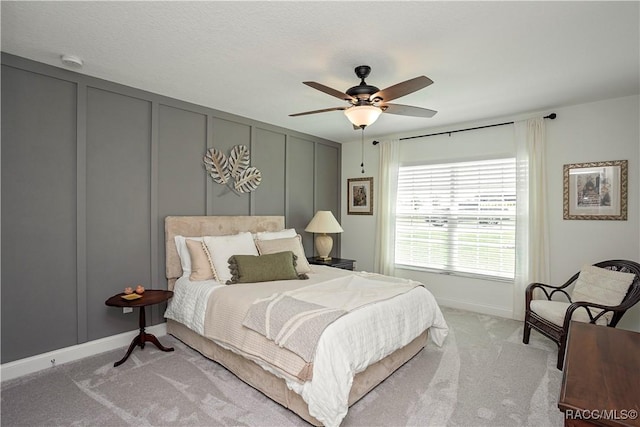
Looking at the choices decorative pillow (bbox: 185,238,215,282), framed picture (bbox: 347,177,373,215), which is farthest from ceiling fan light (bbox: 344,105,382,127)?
framed picture (bbox: 347,177,373,215)

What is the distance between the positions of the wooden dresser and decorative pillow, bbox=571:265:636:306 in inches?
75.5

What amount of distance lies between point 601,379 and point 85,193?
3.68 m

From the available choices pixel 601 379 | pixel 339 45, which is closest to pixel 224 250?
pixel 339 45

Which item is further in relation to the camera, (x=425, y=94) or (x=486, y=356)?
(x=425, y=94)

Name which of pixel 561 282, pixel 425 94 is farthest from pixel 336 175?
pixel 561 282

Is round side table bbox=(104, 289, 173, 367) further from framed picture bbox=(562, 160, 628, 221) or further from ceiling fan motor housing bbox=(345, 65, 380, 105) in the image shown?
framed picture bbox=(562, 160, 628, 221)

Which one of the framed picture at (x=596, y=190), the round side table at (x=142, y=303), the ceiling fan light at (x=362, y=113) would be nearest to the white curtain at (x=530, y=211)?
the framed picture at (x=596, y=190)

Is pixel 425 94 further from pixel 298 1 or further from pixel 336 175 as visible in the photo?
pixel 336 175

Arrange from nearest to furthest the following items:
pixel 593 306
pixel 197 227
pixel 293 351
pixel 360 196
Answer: pixel 293 351, pixel 593 306, pixel 197 227, pixel 360 196

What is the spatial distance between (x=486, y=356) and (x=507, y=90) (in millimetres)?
2594

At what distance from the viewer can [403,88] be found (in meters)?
2.40

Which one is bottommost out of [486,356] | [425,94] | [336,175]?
[486,356]

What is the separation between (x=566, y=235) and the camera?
3.84m

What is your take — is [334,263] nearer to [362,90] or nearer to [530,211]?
[530,211]
